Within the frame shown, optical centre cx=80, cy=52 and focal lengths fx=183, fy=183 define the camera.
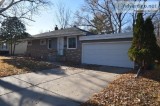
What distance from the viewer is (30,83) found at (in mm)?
9047

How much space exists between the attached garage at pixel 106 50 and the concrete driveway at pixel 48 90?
4.56m

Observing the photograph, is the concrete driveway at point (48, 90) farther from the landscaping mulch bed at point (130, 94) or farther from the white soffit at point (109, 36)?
→ the white soffit at point (109, 36)

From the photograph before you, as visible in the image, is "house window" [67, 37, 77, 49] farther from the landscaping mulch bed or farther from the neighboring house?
the landscaping mulch bed

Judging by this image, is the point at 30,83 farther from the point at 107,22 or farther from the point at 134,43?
the point at 107,22

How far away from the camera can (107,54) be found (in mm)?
14969

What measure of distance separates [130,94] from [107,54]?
26.4 ft

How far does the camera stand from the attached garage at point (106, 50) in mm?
13867

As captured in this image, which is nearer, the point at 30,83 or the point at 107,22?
the point at 30,83

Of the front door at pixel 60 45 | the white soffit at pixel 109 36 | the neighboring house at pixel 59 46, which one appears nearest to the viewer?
the white soffit at pixel 109 36

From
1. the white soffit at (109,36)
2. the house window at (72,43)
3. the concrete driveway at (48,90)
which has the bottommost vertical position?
the concrete driveway at (48,90)

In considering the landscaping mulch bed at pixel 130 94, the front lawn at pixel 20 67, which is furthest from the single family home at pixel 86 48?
the landscaping mulch bed at pixel 130 94

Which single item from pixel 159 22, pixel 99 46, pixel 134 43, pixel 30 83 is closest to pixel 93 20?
pixel 159 22

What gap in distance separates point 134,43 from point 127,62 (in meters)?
3.00

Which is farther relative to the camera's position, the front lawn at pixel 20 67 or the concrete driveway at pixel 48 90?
the front lawn at pixel 20 67
